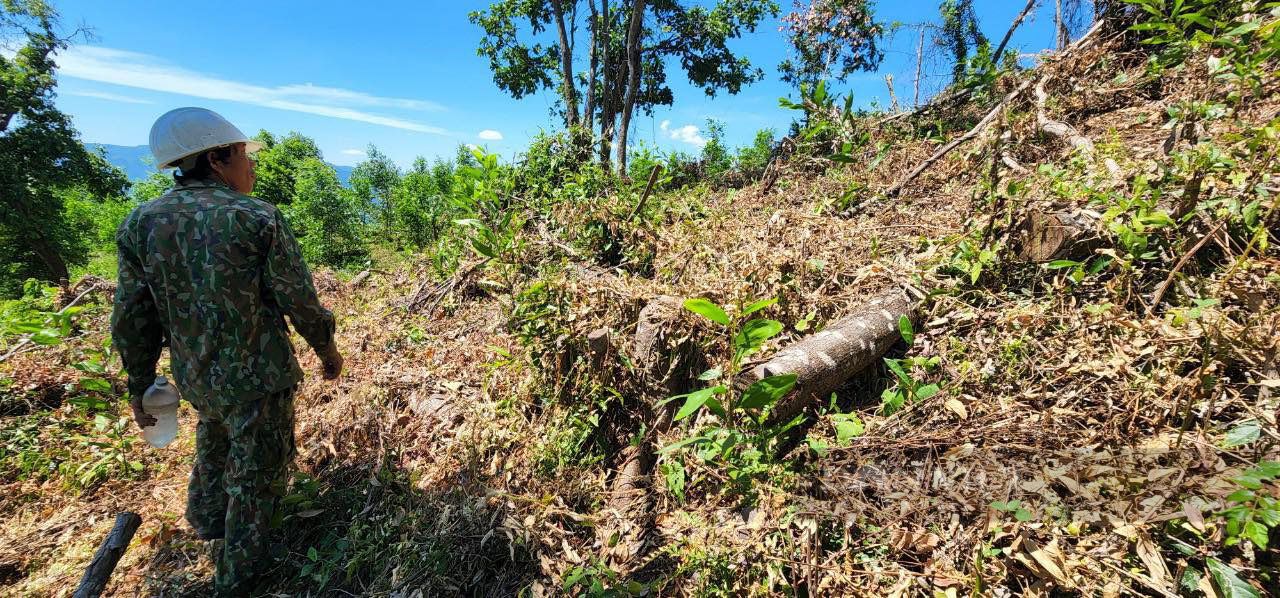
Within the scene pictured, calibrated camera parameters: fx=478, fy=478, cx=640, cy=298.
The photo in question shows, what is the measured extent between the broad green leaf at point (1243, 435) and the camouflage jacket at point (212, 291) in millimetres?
Answer: 3355

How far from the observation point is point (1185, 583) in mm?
1345

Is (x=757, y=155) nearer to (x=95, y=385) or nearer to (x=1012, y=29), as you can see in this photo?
(x=1012, y=29)

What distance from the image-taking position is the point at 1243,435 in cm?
158

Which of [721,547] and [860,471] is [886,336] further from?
[721,547]

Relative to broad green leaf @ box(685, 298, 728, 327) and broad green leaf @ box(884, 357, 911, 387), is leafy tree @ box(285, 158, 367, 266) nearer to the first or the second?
broad green leaf @ box(685, 298, 728, 327)

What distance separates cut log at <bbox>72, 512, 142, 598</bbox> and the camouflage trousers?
10.4 inches

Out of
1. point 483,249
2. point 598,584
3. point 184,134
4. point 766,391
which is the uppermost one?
point 184,134

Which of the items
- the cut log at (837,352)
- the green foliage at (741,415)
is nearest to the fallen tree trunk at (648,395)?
the green foliage at (741,415)

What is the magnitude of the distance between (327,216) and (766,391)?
17048mm

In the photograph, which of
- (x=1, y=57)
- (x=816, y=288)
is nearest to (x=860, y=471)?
(x=816, y=288)

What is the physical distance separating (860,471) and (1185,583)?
0.92 m

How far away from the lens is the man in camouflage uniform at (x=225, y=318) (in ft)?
6.00

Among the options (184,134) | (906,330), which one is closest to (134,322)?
(184,134)

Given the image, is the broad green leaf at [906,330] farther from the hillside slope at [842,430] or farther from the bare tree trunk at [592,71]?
the bare tree trunk at [592,71]
